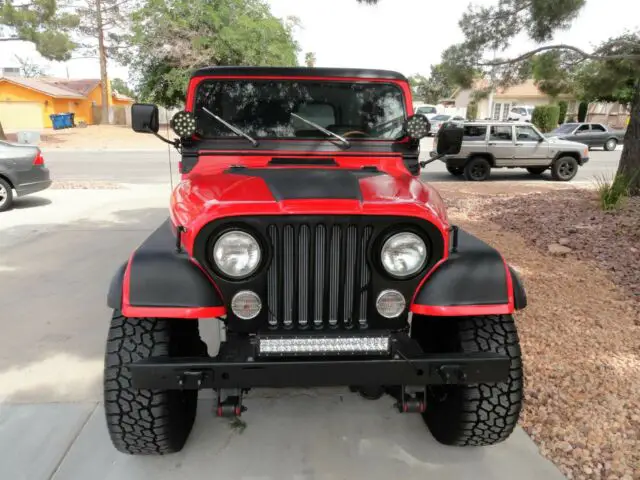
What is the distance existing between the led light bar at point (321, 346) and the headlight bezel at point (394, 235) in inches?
10.5

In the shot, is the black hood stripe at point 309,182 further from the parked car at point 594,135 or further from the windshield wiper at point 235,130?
the parked car at point 594,135

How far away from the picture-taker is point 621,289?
190 inches

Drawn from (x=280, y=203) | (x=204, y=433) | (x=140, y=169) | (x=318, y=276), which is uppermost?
(x=280, y=203)

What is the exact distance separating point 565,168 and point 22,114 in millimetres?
39342

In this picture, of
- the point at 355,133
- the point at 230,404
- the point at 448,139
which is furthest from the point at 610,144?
the point at 230,404

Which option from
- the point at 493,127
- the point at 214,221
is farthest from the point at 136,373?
the point at 493,127

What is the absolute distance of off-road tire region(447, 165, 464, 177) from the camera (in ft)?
45.0

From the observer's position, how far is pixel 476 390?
238cm

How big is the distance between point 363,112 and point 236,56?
78.1 feet

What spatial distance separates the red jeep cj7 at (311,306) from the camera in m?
2.04

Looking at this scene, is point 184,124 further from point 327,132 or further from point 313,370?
point 313,370

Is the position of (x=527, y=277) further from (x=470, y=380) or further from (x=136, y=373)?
(x=136, y=373)

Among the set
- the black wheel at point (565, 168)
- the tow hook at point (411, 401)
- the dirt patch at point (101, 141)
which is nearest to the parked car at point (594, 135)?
the black wheel at point (565, 168)

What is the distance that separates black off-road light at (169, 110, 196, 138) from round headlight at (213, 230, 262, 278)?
1.32 m
